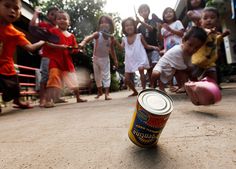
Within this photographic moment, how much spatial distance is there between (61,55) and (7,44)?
3.05 ft

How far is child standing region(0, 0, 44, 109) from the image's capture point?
11.7ft

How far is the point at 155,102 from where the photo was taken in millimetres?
1285

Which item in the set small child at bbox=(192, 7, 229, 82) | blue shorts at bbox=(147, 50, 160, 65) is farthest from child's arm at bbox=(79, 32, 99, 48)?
small child at bbox=(192, 7, 229, 82)

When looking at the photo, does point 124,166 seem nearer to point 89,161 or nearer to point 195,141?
point 89,161

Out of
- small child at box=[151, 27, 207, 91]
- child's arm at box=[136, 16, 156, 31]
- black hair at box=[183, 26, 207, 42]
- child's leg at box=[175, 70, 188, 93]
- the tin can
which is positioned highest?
child's arm at box=[136, 16, 156, 31]

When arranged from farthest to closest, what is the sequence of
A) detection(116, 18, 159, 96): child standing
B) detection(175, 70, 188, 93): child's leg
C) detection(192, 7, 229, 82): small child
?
detection(116, 18, 159, 96): child standing, detection(175, 70, 188, 93): child's leg, detection(192, 7, 229, 82): small child

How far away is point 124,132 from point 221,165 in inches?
29.1

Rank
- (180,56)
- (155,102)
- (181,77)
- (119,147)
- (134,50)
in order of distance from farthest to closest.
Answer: (134,50) < (181,77) < (180,56) < (119,147) < (155,102)

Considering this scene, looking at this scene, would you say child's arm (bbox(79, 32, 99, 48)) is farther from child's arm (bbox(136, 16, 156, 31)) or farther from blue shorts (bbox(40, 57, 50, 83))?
child's arm (bbox(136, 16, 156, 31))

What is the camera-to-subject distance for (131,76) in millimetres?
5082

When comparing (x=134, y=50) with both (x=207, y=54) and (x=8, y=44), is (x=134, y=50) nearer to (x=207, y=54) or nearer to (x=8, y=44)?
(x=207, y=54)

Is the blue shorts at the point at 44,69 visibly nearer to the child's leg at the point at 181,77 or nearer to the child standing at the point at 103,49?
the child standing at the point at 103,49

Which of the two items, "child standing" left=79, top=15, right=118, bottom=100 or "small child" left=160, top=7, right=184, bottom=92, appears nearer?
"small child" left=160, top=7, right=184, bottom=92

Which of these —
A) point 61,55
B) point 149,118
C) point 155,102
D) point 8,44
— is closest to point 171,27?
point 61,55
